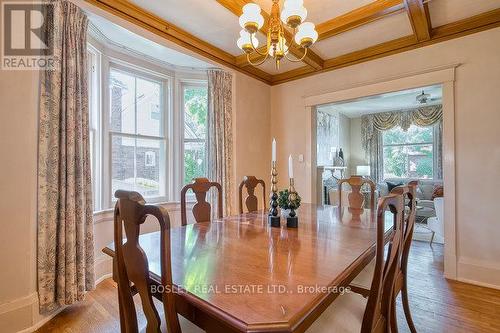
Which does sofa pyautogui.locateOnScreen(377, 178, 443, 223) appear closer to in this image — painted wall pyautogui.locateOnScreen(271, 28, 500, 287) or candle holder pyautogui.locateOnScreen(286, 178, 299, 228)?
painted wall pyautogui.locateOnScreen(271, 28, 500, 287)

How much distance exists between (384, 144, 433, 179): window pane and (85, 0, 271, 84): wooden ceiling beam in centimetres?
530

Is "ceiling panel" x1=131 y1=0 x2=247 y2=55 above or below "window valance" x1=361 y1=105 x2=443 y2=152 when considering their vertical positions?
above

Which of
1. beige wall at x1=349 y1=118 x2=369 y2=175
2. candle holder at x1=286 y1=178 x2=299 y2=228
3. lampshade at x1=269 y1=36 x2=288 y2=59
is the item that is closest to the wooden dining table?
candle holder at x1=286 y1=178 x2=299 y2=228

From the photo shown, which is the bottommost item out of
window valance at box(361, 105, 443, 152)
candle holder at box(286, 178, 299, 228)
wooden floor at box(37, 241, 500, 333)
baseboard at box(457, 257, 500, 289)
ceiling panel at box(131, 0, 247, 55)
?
wooden floor at box(37, 241, 500, 333)

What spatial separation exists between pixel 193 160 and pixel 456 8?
3315mm

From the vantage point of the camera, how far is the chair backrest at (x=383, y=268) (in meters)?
0.92

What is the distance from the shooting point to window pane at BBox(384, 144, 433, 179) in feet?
20.5

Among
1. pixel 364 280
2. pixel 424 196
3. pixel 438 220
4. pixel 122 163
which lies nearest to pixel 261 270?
pixel 364 280

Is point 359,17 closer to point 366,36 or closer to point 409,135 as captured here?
point 366,36

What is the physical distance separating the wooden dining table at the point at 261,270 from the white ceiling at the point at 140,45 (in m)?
2.16

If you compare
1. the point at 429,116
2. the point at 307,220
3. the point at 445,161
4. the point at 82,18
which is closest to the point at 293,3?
the point at 307,220

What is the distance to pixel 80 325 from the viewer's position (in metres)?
1.84

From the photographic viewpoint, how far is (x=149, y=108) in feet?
10.6

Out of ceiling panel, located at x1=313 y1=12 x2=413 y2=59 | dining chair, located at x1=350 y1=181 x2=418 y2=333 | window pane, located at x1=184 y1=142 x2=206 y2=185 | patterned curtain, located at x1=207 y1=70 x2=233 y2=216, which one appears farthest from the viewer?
window pane, located at x1=184 y1=142 x2=206 y2=185
